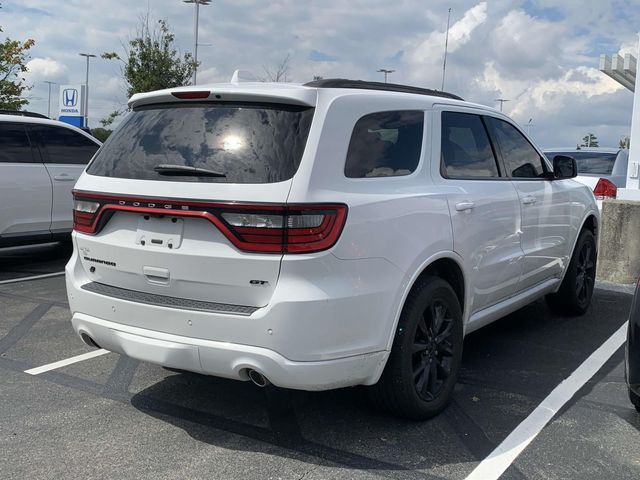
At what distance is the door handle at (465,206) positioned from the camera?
3940 mm

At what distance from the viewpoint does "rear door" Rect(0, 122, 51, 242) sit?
768 centimetres

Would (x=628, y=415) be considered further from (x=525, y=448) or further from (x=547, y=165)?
(x=547, y=165)

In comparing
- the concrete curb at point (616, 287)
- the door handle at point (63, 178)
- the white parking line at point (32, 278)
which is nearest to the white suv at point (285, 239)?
the white parking line at point (32, 278)

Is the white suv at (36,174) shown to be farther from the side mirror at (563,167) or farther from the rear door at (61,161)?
the side mirror at (563,167)

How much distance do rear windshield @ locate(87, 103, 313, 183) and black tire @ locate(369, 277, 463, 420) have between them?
1.04 meters

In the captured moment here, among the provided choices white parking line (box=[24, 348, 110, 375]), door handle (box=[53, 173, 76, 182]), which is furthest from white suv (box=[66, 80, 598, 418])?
door handle (box=[53, 173, 76, 182])

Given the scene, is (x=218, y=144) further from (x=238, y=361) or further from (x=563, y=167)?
(x=563, y=167)

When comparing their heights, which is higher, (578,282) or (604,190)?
(604,190)

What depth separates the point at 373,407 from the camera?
3.75 metres

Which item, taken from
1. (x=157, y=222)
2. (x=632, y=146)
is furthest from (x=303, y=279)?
(x=632, y=146)

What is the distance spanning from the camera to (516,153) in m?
5.12

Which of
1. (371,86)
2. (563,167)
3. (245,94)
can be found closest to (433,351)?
(371,86)

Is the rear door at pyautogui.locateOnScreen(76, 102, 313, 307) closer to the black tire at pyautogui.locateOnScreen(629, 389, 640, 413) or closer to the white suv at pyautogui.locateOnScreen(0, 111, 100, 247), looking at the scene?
the black tire at pyautogui.locateOnScreen(629, 389, 640, 413)

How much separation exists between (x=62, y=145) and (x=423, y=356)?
6229mm
